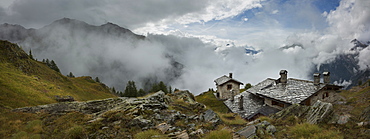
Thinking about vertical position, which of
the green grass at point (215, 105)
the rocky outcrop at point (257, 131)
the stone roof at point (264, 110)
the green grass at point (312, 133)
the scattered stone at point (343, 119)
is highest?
the scattered stone at point (343, 119)

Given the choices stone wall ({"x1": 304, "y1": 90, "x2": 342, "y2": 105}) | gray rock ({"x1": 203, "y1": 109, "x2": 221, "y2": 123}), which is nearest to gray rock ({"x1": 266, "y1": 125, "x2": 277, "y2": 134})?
gray rock ({"x1": 203, "y1": 109, "x2": 221, "y2": 123})

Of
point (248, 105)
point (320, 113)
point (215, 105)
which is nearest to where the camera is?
point (320, 113)

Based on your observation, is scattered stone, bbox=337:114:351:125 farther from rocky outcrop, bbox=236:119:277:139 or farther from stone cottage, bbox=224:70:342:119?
stone cottage, bbox=224:70:342:119

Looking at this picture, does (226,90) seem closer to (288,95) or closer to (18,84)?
(288,95)

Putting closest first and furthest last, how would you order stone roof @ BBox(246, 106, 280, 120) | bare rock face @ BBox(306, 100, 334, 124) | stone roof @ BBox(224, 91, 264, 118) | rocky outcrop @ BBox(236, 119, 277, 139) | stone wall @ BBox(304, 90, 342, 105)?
1. rocky outcrop @ BBox(236, 119, 277, 139)
2. bare rock face @ BBox(306, 100, 334, 124)
3. stone wall @ BBox(304, 90, 342, 105)
4. stone roof @ BBox(246, 106, 280, 120)
5. stone roof @ BBox(224, 91, 264, 118)

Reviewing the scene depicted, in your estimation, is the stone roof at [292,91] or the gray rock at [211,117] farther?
the stone roof at [292,91]

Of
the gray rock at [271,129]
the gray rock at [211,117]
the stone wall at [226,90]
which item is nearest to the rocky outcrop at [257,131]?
the gray rock at [271,129]

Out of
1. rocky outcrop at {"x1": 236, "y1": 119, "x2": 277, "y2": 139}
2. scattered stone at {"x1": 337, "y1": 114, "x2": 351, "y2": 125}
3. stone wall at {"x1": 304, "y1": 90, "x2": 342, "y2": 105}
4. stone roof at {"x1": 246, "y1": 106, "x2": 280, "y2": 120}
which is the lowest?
stone roof at {"x1": 246, "y1": 106, "x2": 280, "y2": 120}

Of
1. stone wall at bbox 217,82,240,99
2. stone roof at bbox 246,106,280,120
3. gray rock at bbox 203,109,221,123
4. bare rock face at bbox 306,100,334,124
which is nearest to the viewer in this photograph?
bare rock face at bbox 306,100,334,124

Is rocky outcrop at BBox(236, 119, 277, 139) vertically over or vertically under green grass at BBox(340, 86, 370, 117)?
over

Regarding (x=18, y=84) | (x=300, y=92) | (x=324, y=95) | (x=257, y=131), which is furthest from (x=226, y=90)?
(x=18, y=84)

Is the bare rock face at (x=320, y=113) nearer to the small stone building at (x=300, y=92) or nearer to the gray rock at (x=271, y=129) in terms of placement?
the gray rock at (x=271, y=129)

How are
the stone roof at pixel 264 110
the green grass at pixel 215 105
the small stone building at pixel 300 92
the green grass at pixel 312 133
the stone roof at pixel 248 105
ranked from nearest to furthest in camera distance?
the green grass at pixel 312 133, the small stone building at pixel 300 92, the stone roof at pixel 264 110, the stone roof at pixel 248 105, the green grass at pixel 215 105

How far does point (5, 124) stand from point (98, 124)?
996 cm
